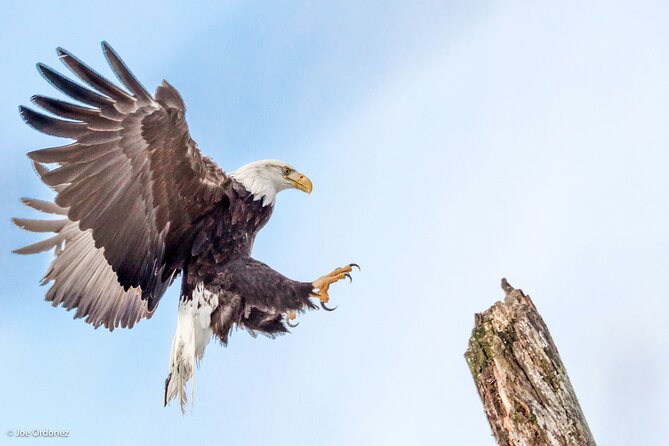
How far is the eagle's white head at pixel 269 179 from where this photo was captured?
26.1ft

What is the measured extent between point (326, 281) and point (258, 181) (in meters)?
1.33

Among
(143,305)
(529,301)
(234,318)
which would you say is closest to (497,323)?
(529,301)

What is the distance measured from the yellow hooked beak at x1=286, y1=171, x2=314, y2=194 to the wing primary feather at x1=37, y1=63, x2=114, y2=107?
2.33m

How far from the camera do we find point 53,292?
8.26 m

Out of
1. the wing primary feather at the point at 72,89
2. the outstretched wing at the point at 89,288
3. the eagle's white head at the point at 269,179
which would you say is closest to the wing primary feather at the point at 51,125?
the wing primary feather at the point at 72,89

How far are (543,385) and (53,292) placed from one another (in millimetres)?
5200

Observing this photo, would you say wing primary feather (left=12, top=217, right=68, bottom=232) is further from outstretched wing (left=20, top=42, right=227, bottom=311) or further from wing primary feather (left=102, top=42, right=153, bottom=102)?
wing primary feather (left=102, top=42, right=153, bottom=102)

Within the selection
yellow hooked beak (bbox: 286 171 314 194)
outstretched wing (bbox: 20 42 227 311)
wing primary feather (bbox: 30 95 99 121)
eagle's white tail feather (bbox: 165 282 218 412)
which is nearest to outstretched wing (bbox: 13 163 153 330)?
eagle's white tail feather (bbox: 165 282 218 412)

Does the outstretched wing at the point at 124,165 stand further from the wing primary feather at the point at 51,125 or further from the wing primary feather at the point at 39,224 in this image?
the wing primary feather at the point at 39,224

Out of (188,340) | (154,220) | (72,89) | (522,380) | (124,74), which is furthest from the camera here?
(188,340)

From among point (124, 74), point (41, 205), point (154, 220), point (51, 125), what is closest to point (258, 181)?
point (154, 220)

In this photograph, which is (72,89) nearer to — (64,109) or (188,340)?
(64,109)

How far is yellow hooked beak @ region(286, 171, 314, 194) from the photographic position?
8.31 m

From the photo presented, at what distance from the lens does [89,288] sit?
8.34m
